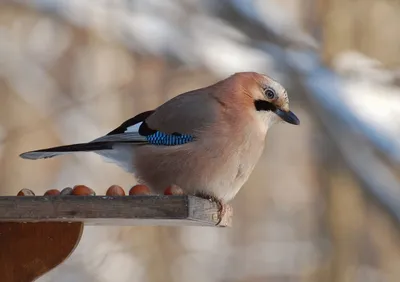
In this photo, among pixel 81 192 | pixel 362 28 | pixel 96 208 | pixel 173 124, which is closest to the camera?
pixel 96 208

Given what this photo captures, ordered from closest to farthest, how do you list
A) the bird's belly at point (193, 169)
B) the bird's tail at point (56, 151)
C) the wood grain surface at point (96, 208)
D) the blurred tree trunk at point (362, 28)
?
the wood grain surface at point (96, 208) → the bird's tail at point (56, 151) → the bird's belly at point (193, 169) → the blurred tree trunk at point (362, 28)

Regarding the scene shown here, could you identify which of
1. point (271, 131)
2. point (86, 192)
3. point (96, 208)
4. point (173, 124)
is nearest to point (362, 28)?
point (271, 131)

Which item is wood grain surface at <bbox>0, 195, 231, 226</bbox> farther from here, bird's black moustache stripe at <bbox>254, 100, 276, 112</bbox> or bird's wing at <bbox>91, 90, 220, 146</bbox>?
bird's black moustache stripe at <bbox>254, 100, 276, 112</bbox>

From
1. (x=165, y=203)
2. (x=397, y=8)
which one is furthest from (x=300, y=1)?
(x=165, y=203)

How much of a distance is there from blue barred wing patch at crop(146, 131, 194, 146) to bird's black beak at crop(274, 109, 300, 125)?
0.38 meters

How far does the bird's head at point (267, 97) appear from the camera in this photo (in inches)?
119

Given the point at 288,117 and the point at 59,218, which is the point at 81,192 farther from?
the point at 288,117

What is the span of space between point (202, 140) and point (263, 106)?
0.35 m

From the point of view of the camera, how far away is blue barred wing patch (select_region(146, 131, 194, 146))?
9.20ft

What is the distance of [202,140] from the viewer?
2.79 metres

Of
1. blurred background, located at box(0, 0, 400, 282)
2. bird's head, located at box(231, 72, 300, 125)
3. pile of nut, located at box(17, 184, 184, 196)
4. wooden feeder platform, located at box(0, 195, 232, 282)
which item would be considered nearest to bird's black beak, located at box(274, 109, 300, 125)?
bird's head, located at box(231, 72, 300, 125)

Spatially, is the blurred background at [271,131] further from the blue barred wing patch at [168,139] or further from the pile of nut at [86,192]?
the pile of nut at [86,192]

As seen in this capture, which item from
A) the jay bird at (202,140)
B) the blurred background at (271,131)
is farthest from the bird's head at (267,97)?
the blurred background at (271,131)

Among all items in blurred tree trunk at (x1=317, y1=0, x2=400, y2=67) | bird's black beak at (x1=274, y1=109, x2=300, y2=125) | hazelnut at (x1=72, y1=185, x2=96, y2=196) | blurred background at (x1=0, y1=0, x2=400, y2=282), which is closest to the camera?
hazelnut at (x1=72, y1=185, x2=96, y2=196)
